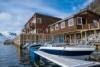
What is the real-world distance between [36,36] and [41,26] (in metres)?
4.89

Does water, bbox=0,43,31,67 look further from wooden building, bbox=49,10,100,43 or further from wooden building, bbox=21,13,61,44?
wooden building, bbox=21,13,61,44

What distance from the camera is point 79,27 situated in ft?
139

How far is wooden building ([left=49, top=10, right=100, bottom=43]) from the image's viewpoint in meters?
38.6

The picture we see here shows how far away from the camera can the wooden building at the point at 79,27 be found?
38.6 m

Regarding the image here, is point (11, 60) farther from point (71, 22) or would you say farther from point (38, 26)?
point (38, 26)

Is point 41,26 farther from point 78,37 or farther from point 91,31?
point 91,31

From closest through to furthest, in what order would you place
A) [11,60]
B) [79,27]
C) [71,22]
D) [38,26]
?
1. [11,60]
2. [79,27]
3. [71,22]
4. [38,26]

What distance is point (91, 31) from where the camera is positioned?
39.5m

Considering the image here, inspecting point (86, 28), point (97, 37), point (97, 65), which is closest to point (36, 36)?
point (86, 28)

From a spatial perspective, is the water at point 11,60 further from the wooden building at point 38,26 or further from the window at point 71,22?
the wooden building at point 38,26

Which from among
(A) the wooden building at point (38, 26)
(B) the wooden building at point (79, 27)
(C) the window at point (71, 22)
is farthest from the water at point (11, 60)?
(A) the wooden building at point (38, 26)

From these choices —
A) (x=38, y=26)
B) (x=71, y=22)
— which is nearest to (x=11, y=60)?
(x=71, y=22)

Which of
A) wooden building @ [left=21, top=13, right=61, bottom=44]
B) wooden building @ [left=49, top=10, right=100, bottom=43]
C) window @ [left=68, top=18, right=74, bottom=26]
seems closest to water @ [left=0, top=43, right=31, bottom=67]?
wooden building @ [left=49, top=10, right=100, bottom=43]

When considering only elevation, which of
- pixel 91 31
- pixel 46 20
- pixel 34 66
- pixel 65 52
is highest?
pixel 46 20
